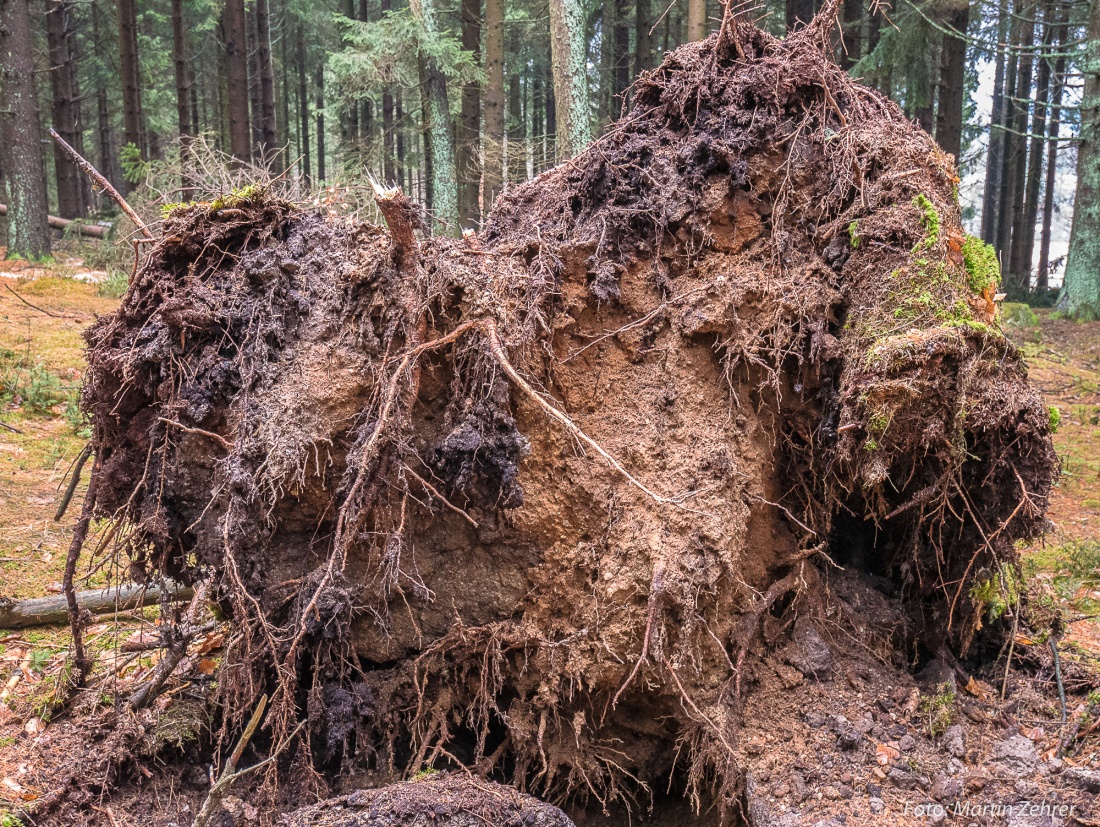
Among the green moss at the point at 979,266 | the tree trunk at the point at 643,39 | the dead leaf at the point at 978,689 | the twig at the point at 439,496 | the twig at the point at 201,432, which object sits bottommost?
the dead leaf at the point at 978,689

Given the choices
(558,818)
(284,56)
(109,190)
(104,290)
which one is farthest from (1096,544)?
(284,56)

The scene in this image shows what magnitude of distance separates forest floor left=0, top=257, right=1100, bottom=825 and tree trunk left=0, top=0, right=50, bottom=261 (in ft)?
3.30

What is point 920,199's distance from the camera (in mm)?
3164

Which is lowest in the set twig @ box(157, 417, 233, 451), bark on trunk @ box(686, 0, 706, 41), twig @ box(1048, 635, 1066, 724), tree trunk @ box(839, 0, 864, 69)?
twig @ box(1048, 635, 1066, 724)

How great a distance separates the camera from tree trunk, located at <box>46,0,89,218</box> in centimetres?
1602

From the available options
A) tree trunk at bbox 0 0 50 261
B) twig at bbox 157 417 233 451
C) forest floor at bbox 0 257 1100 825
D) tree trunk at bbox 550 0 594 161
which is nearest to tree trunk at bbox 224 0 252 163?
tree trunk at bbox 0 0 50 261

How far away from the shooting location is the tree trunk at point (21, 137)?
9.64 m

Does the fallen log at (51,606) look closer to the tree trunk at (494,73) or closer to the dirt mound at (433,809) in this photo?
the dirt mound at (433,809)

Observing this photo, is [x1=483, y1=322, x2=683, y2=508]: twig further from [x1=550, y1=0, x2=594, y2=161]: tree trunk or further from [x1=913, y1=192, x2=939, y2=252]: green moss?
[x1=550, y1=0, x2=594, y2=161]: tree trunk

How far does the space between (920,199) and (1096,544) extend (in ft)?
10.9

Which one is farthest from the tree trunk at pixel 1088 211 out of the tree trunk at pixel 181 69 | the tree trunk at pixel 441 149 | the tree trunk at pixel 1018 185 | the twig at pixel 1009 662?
the tree trunk at pixel 181 69

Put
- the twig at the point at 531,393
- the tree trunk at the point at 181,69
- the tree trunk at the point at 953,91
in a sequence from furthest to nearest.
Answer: the tree trunk at the point at 181,69
the tree trunk at the point at 953,91
the twig at the point at 531,393

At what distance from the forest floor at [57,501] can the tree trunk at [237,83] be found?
13.5ft

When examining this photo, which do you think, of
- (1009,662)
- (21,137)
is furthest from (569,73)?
(21,137)
